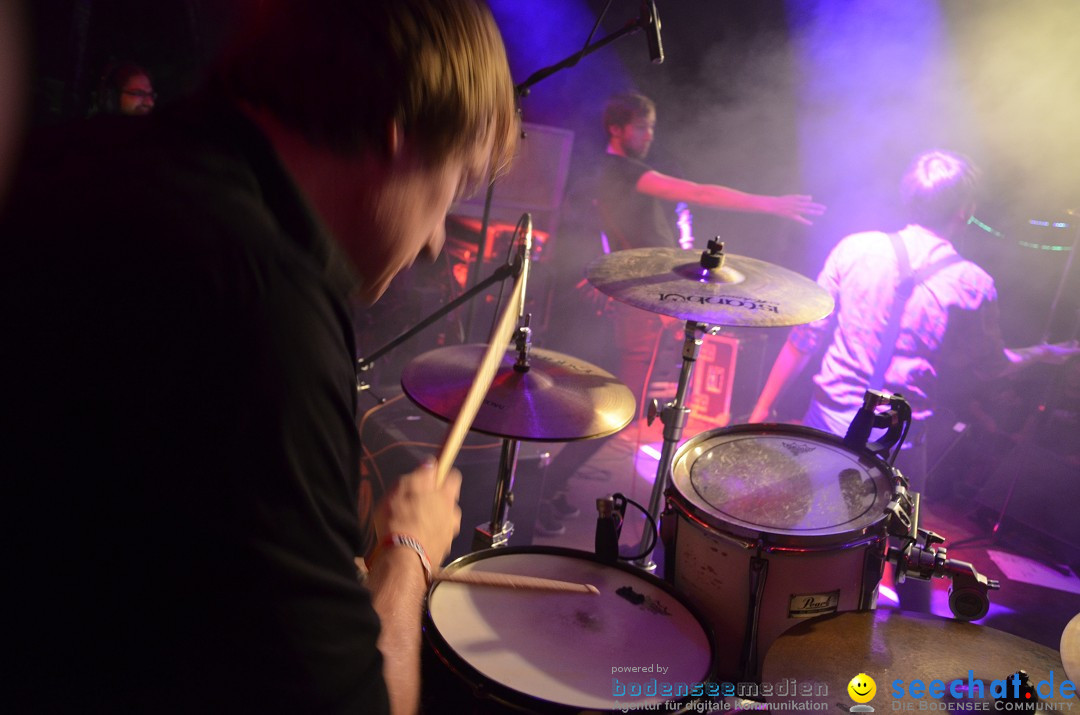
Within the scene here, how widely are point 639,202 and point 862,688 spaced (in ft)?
11.8

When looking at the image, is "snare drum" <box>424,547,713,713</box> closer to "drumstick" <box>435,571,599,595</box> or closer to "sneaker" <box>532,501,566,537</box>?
"drumstick" <box>435,571,599,595</box>

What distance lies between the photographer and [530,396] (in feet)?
6.38

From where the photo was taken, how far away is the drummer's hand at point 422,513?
1.17 metres

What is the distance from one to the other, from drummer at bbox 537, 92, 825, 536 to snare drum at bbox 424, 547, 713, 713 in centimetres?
268

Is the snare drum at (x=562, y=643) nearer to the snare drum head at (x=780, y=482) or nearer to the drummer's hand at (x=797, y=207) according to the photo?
the snare drum head at (x=780, y=482)

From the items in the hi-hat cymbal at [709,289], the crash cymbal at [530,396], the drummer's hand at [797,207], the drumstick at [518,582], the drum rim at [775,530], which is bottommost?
the drumstick at [518,582]

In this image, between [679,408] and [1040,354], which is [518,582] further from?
[1040,354]

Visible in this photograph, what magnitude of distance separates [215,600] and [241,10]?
2.07 feet

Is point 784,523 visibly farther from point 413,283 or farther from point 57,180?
point 413,283

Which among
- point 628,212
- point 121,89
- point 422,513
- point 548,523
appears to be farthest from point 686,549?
point 121,89

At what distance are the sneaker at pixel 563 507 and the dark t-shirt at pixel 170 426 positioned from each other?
3040mm

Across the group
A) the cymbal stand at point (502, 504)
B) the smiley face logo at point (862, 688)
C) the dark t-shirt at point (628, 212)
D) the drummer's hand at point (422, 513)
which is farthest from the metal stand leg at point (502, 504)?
the dark t-shirt at point (628, 212)

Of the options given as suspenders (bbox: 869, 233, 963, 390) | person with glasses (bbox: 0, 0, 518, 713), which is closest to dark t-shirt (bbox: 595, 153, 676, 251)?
suspenders (bbox: 869, 233, 963, 390)

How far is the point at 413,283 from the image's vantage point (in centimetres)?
417
